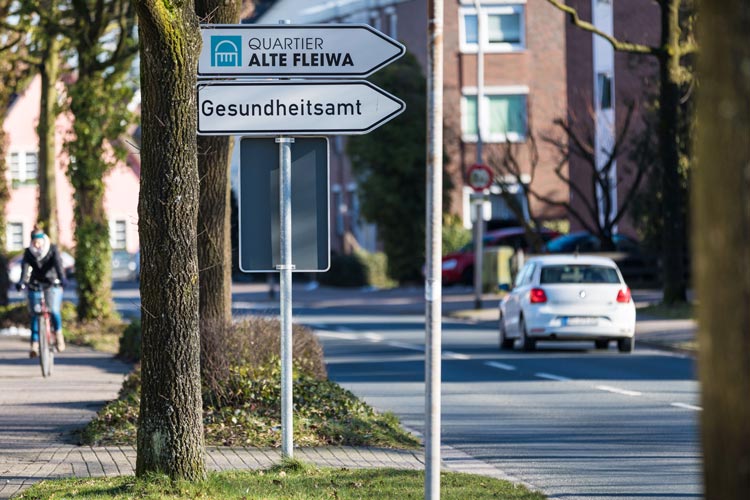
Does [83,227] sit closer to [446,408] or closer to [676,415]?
[446,408]

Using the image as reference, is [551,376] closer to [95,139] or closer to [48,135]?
[95,139]

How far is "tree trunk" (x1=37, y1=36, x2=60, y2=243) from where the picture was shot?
28.1 m

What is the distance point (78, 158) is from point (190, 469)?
768 inches

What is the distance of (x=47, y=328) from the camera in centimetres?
1811

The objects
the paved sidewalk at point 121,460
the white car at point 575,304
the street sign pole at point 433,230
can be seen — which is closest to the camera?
the street sign pole at point 433,230

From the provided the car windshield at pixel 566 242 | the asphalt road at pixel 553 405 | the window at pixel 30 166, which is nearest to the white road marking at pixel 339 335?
the asphalt road at pixel 553 405

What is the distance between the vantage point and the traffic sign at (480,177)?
113 feet

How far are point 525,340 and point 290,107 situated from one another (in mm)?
14529

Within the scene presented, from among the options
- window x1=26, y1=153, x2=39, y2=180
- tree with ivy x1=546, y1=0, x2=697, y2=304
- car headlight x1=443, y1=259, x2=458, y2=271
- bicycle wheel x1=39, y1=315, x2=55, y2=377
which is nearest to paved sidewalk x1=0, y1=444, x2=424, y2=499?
bicycle wheel x1=39, y1=315, x2=55, y2=377

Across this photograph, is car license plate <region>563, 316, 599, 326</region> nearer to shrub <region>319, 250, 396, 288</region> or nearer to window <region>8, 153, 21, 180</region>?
shrub <region>319, 250, 396, 288</region>

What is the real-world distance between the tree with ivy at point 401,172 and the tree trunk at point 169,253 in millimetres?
40888

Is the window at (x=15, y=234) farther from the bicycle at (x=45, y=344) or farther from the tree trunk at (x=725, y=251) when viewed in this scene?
the tree trunk at (x=725, y=251)

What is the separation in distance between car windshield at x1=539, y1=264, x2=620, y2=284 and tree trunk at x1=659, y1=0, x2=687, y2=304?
24.1 feet

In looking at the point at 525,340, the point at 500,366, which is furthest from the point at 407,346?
the point at 500,366
